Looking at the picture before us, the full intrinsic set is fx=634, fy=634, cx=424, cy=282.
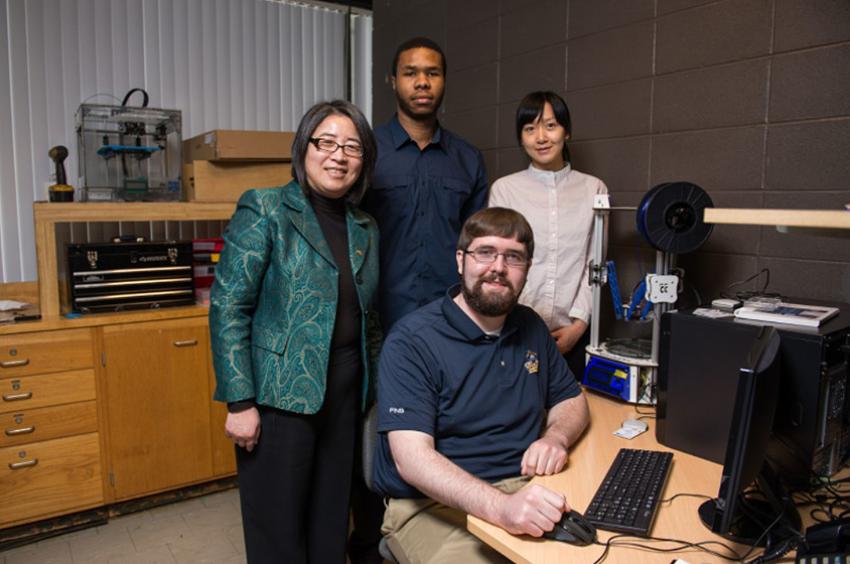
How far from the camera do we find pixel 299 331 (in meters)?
1.72

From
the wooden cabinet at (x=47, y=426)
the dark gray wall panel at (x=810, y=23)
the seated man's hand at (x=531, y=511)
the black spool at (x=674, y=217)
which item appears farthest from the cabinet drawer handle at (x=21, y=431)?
the dark gray wall panel at (x=810, y=23)

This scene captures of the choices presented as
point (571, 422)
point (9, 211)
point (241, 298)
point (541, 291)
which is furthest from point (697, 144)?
point (9, 211)

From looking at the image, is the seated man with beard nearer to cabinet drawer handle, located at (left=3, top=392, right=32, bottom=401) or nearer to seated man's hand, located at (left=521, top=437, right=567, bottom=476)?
seated man's hand, located at (left=521, top=437, right=567, bottom=476)

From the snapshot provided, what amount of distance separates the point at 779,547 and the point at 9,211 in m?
3.43

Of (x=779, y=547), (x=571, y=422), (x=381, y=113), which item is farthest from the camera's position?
(x=381, y=113)

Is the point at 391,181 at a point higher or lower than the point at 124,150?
lower

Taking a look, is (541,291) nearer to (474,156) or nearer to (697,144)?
(474,156)

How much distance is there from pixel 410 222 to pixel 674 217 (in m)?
0.88

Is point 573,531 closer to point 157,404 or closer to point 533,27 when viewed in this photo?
point 157,404

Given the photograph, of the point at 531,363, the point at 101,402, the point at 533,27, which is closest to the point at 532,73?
the point at 533,27

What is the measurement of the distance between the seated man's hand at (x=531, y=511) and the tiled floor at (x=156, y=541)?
168 cm

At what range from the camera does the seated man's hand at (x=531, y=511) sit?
3.99 ft

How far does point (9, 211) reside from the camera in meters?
3.12

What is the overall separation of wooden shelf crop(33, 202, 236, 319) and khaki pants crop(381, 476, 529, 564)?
195cm
